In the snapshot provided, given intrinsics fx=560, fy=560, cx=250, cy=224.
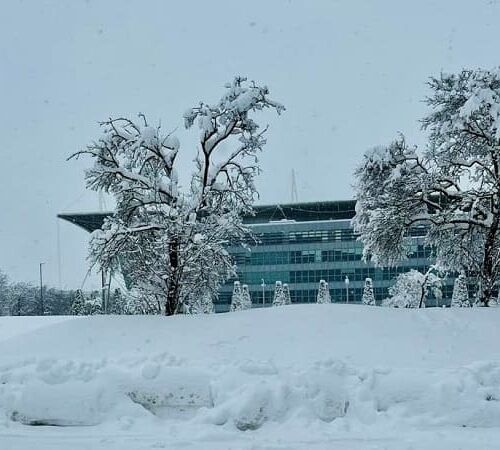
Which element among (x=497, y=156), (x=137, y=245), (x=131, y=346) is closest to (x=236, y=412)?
(x=131, y=346)

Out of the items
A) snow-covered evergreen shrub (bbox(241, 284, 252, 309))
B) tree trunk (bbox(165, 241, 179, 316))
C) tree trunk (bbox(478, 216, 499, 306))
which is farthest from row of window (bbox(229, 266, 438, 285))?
tree trunk (bbox(165, 241, 179, 316))

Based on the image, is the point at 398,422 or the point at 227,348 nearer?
the point at 398,422

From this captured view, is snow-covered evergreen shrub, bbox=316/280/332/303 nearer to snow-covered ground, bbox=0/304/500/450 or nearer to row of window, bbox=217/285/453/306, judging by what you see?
row of window, bbox=217/285/453/306

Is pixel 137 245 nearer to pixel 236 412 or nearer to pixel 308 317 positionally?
pixel 308 317

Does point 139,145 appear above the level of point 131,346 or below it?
above

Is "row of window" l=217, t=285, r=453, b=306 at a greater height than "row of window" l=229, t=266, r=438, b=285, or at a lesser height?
lesser

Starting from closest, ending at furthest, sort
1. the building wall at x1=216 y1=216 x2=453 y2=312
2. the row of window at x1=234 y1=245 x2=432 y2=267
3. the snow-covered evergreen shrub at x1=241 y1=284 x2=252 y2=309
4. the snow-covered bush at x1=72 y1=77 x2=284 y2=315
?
the snow-covered bush at x1=72 y1=77 x2=284 y2=315 → the snow-covered evergreen shrub at x1=241 y1=284 x2=252 y2=309 → the building wall at x1=216 y1=216 x2=453 y2=312 → the row of window at x1=234 y1=245 x2=432 y2=267

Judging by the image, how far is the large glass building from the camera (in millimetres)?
80125

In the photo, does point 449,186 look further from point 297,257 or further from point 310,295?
point 310,295

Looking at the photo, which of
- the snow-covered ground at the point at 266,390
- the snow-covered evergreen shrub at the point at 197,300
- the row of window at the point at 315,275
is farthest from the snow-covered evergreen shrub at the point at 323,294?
the snow-covered ground at the point at 266,390

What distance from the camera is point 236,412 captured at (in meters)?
7.36

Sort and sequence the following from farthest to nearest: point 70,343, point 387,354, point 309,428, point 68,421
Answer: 1. point 70,343
2. point 387,354
3. point 68,421
4. point 309,428

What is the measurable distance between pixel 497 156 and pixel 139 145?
32.3ft

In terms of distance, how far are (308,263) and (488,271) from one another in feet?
222
